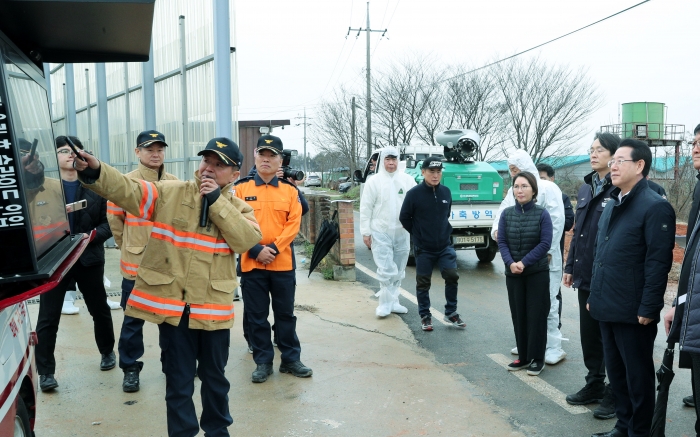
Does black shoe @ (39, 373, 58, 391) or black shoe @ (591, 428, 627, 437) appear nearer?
black shoe @ (591, 428, 627, 437)

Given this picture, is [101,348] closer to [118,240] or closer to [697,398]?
[118,240]

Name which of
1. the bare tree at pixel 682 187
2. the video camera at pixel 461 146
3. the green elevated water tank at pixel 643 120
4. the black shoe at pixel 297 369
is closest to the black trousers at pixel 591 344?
the black shoe at pixel 297 369

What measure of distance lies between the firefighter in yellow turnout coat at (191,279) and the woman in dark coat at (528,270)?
277 centimetres

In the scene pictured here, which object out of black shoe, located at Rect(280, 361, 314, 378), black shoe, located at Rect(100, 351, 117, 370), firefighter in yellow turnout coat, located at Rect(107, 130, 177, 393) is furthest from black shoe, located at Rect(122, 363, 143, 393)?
black shoe, located at Rect(280, 361, 314, 378)

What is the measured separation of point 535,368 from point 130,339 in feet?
10.8

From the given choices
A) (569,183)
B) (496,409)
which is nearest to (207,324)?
(496,409)

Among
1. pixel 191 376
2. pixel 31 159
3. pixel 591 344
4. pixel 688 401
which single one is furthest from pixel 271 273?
pixel 688 401

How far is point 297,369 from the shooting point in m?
5.20

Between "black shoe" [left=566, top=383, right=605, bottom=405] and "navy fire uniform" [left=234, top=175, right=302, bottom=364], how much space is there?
86.7 inches

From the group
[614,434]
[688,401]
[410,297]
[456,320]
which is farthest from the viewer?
[410,297]

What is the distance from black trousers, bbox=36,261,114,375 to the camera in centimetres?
476

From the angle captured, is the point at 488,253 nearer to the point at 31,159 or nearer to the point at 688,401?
the point at 688,401

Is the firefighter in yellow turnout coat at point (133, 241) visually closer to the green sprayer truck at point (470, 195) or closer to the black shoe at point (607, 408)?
the black shoe at point (607, 408)

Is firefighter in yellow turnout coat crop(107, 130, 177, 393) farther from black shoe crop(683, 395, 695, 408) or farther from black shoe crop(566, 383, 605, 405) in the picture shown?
black shoe crop(683, 395, 695, 408)
